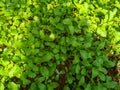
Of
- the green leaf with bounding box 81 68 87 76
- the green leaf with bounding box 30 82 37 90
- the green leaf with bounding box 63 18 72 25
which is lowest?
the green leaf with bounding box 30 82 37 90

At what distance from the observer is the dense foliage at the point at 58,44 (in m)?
2.76

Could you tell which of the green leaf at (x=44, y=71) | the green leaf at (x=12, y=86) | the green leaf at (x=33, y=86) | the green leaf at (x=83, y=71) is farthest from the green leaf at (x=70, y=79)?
the green leaf at (x=12, y=86)

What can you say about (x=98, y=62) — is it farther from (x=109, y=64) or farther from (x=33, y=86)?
(x=33, y=86)

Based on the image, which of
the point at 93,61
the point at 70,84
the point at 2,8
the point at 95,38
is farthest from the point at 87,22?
the point at 2,8

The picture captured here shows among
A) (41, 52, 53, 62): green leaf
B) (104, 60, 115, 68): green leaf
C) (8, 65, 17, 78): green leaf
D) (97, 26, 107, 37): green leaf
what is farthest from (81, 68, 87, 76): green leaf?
(8, 65, 17, 78): green leaf

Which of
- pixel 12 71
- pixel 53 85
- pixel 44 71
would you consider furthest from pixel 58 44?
pixel 12 71

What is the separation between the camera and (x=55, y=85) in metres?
2.71

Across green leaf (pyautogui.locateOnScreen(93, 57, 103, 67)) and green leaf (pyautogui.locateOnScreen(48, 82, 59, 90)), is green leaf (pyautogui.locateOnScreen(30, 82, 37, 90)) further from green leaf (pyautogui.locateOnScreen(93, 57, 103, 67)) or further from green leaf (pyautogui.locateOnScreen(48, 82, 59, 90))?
green leaf (pyautogui.locateOnScreen(93, 57, 103, 67))

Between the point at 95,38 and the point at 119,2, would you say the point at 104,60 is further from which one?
the point at 119,2

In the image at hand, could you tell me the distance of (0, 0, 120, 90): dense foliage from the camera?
2.76 m

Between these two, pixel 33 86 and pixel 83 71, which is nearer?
pixel 33 86

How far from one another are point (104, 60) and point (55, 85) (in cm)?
60

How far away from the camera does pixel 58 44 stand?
301 centimetres

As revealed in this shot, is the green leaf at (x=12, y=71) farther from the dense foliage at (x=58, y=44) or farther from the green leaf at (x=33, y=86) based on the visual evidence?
the green leaf at (x=33, y=86)
